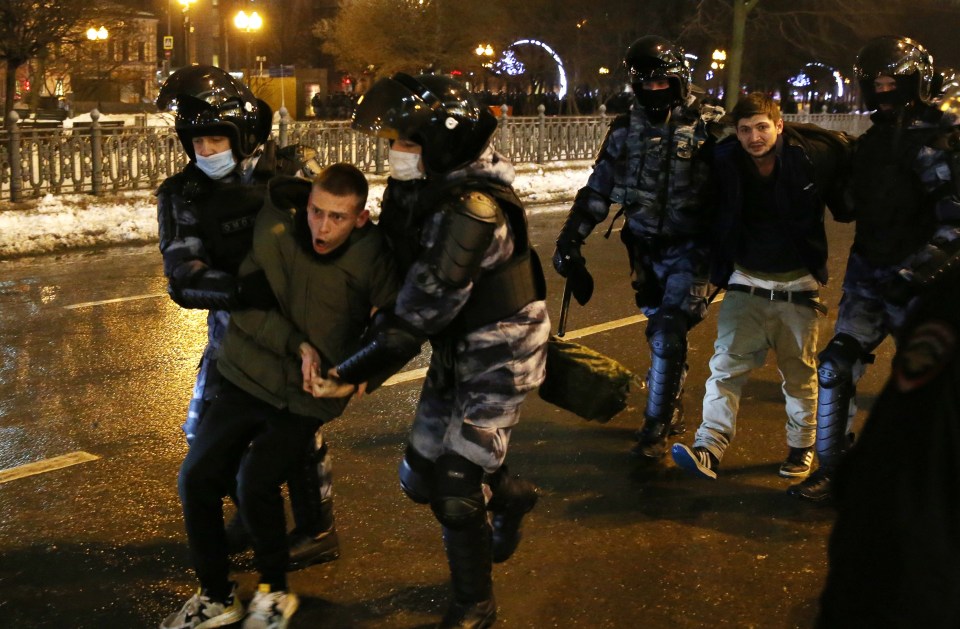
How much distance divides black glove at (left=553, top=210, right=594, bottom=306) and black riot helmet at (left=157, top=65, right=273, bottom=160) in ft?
5.44

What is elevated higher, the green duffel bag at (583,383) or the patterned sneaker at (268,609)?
the green duffel bag at (583,383)

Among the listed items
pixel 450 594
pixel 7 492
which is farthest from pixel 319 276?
pixel 7 492

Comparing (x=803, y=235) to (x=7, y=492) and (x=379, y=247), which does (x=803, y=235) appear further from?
(x=7, y=492)

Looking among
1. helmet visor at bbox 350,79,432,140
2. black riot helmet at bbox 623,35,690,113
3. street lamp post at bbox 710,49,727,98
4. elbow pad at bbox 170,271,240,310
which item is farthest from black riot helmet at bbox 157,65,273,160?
street lamp post at bbox 710,49,727,98

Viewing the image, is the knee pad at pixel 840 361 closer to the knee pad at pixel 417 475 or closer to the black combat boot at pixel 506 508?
the black combat boot at pixel 506 508

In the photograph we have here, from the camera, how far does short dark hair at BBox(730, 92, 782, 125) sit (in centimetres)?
472

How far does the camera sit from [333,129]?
17.0 metres

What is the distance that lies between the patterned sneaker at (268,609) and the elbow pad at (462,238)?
3.98ft

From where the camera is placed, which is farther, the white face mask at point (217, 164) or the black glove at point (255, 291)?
the white face mask at point (217, 164)

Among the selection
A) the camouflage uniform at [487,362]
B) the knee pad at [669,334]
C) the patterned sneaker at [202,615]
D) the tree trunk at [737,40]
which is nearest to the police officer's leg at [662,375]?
the knee pad at [669,334]

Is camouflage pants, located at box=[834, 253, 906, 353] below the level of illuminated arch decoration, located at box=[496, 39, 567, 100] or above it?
below

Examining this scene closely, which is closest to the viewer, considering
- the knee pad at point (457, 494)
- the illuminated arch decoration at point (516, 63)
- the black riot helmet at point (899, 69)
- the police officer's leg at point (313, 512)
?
the knee pad at point (457, 494)

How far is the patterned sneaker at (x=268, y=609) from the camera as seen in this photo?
138 inches

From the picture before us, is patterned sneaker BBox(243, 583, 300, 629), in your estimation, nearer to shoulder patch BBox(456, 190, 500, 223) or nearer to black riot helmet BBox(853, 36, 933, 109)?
shoulder patch BBox(456, 190, 500, 223)
